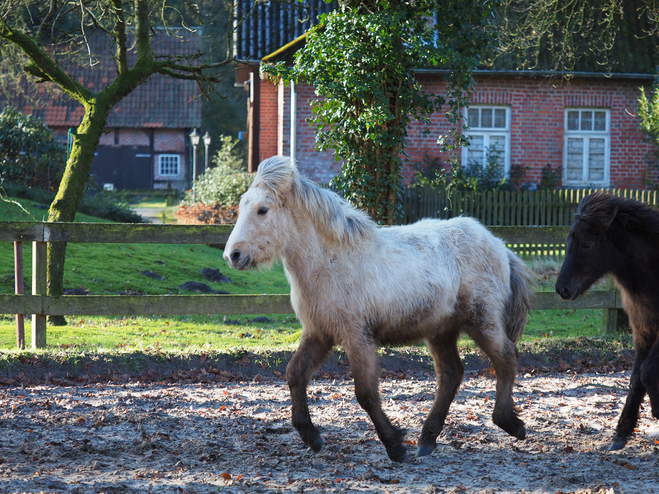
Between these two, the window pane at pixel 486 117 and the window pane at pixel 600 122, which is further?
the window pane at pixel 600 122

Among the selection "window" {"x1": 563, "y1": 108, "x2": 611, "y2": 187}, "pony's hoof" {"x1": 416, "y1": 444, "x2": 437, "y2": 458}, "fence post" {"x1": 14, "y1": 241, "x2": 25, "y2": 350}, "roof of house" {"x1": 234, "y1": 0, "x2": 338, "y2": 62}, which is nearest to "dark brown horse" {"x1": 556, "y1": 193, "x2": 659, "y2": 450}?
"pony's hoof" {"x1": 416, "y1": 444, "x2": 437, "y2": 458}

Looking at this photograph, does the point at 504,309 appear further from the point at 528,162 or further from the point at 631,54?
the point at 631,54

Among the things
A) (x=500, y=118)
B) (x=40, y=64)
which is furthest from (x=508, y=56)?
(x=40, y=64)

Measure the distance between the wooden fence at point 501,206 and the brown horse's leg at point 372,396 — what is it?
1160 cm

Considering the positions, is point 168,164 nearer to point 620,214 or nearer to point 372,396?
point 620,214

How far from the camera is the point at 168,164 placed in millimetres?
38688

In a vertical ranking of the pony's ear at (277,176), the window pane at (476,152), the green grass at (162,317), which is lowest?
the green grass at (162,317)

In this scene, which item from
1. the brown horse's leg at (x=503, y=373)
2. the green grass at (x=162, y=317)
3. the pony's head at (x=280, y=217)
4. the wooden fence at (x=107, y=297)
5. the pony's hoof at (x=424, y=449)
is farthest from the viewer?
the green grass at (x=162, y=317)

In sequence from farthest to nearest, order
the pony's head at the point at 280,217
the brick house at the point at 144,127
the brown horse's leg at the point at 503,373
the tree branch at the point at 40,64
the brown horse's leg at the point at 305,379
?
the brick house at the point at 144,127 → the tree branch at the point at 40,64 → the brown horse's leg at the point at 503,373 → the brown horse's leg at the point at 305,379 → the pony's head at the point at 280,217

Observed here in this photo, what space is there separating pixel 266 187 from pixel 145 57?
256 inches

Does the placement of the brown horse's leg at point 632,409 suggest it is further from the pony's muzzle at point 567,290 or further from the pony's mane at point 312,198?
the pony's mane at point 312,198

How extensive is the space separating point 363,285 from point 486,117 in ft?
50.0

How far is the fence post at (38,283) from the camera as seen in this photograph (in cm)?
717

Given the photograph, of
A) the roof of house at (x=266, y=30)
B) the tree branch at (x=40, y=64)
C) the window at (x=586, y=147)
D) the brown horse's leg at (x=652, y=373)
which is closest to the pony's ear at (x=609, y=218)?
the brown horse's leg at (x=652, y=373)
